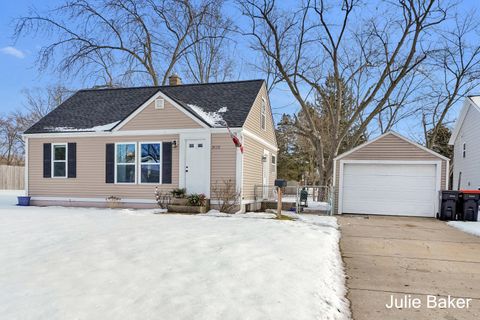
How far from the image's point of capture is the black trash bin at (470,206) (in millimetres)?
11031

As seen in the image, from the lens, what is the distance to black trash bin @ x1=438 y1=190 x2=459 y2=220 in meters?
11.4

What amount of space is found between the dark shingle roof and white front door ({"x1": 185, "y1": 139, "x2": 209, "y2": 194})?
1068mm

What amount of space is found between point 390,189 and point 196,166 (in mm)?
7268

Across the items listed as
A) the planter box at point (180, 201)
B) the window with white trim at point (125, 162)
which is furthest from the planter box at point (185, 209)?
the window with white trim at point (125, 162)

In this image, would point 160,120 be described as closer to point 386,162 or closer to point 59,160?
point 59,160

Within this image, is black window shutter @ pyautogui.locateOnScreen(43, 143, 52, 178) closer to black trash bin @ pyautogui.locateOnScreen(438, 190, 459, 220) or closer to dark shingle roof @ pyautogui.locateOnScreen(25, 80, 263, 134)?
dark shingle roof @ pyautogui.locateOnScreen(25, 80, 263, 134)

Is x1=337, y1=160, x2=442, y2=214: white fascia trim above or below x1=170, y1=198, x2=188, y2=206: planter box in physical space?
above

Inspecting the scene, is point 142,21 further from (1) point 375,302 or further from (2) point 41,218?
(1) point 375,302

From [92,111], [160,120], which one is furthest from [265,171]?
[92,111]

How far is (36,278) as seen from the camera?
4.21 meters

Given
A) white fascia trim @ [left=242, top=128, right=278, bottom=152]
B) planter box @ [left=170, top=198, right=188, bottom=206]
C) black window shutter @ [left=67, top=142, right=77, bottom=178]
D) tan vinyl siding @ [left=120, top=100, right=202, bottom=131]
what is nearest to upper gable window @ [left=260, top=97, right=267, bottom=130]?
white fascia trim @ [left=242, top=128, right=278, bottom=152]

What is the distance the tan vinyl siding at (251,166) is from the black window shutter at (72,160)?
676 centimetres

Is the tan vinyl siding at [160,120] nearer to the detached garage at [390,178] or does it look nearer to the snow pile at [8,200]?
the snow pile at [8,200]

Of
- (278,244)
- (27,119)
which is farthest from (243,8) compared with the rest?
(27,119)
